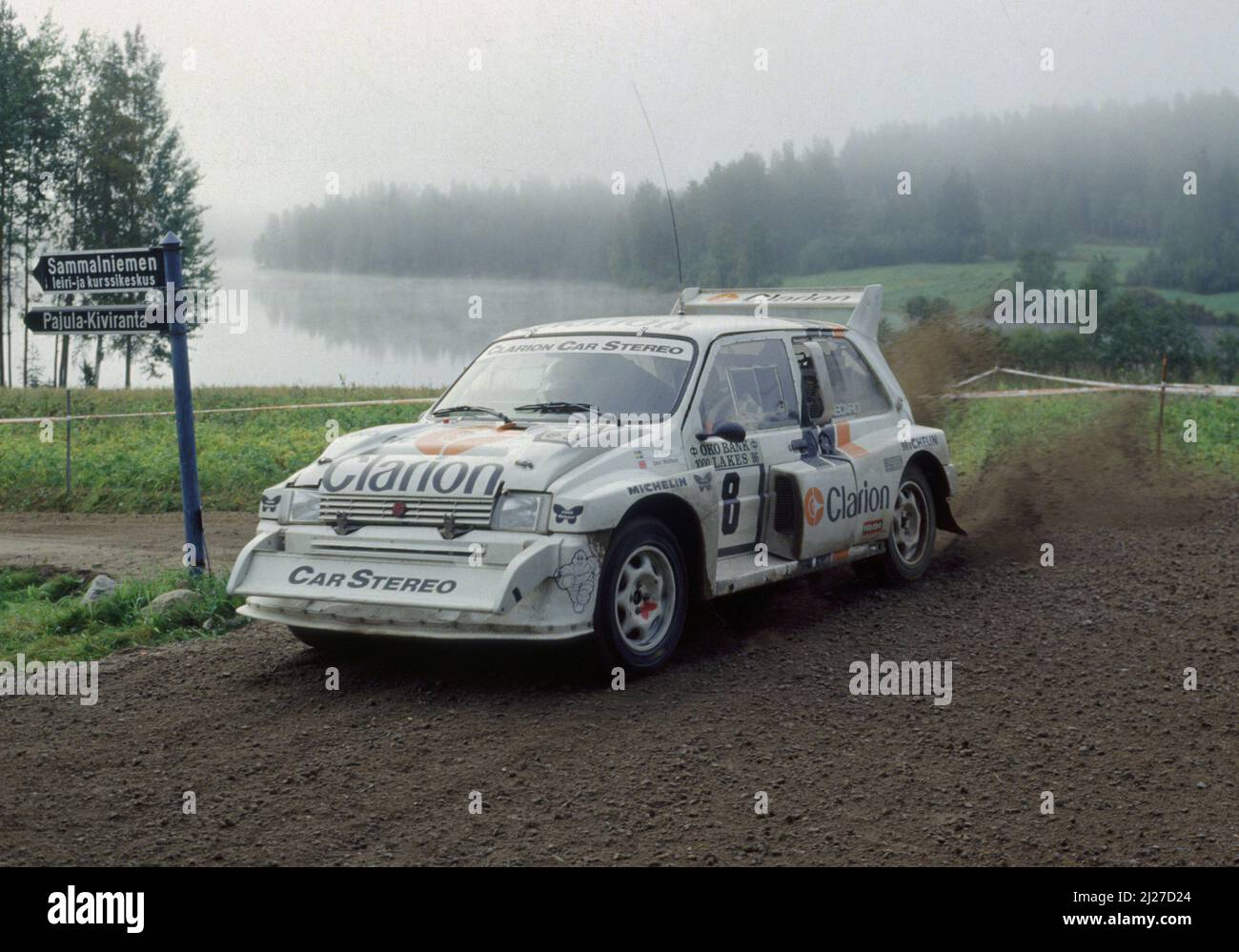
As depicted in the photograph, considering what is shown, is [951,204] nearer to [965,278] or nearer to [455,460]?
[965,278]

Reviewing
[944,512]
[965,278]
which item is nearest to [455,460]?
[944,512]

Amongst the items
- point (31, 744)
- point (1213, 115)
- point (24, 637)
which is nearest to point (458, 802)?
point (31, 744)

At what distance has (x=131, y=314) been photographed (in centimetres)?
959

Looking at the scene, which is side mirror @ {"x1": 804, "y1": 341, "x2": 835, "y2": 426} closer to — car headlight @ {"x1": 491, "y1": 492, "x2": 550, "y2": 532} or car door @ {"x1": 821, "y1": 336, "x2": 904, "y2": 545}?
car door @ {"x1": 821, "y1": 336, "x2": 904, "y2": 545}

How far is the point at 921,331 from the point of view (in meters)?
14.6

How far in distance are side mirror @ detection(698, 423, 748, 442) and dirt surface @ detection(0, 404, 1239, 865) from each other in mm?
1238

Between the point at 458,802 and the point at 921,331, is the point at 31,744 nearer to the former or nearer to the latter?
the point at 458,802

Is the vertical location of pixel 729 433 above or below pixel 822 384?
below

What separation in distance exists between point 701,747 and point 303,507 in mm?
2658

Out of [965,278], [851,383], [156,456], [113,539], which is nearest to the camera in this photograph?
[851,383]

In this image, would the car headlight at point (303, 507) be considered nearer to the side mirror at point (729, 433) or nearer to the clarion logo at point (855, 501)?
the side mirror at point (729, 433)

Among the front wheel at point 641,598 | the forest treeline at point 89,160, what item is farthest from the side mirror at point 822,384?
the forest treeline at point 89,160

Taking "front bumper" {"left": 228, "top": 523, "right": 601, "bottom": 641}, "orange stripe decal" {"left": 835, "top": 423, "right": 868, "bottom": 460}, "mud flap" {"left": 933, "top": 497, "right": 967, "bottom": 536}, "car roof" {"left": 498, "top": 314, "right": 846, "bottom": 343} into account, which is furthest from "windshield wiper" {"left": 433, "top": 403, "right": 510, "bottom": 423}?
"mud flap" {"left": 933, "top": 497, "right": 967, "bottom": 536}
